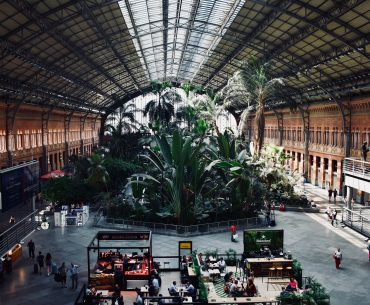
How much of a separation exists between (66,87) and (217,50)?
17.3 metres

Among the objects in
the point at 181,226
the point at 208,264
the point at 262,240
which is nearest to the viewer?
the point at 208,264

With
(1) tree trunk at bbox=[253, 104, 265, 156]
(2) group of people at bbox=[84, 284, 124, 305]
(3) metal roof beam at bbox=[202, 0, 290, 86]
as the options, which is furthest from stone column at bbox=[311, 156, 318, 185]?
(2) group of people at bbox=[84, 284, 124, 305]

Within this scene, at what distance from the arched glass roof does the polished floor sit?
1149 cm

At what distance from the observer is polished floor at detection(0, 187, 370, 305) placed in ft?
52.0

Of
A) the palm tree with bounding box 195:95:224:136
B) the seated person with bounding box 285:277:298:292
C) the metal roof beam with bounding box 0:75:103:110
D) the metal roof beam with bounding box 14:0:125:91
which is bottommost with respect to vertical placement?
the seated person with bounding box 285:277:298:292

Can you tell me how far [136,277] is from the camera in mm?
A: 16906

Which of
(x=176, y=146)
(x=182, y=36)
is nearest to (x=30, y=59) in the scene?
(x=176, y=146)

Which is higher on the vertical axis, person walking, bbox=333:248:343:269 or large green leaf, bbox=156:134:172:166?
large green leaf, bbox=156:134:172:166

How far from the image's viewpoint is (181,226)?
80.6 ft

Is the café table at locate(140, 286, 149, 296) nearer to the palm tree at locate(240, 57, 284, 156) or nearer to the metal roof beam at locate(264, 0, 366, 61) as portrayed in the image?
the metal roof beam at locate(264, 0, 366, 61)

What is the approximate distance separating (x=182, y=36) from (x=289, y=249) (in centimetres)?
2653

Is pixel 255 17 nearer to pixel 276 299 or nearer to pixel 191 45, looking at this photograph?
pixel 191 45

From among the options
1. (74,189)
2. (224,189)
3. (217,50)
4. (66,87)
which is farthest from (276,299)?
(66,87)

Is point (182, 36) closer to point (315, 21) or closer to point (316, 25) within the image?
point (315, 21)
